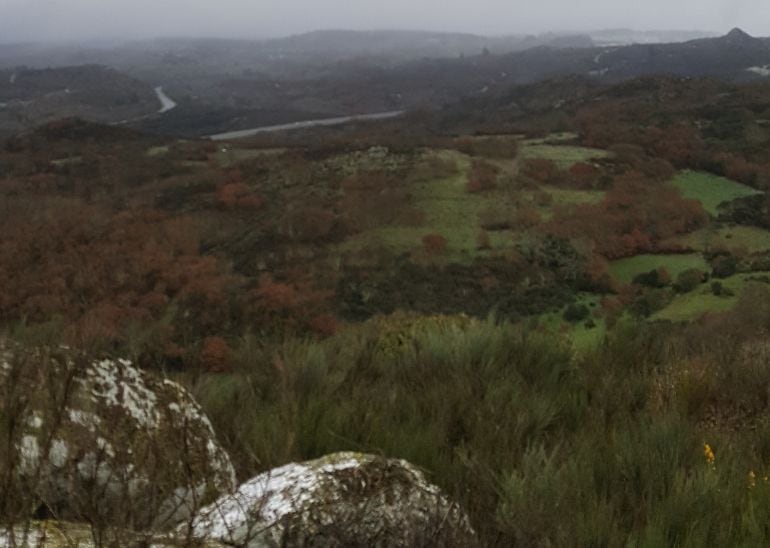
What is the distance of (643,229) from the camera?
25.4 m

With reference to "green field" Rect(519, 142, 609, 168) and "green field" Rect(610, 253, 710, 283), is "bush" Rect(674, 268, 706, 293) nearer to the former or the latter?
"green field" Rect(610, 253, 710, 283)

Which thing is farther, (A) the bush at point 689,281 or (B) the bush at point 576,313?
(A) the bush at point 689,281

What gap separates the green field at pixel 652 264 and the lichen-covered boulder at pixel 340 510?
19.7 m

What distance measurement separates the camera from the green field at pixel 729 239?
23.1 m

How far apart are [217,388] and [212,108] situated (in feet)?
368

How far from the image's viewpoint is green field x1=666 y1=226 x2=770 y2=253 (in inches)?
910

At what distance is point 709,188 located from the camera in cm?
3092

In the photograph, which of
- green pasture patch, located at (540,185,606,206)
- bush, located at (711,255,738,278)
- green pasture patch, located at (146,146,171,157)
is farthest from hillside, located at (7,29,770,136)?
bush, located at (711,255,738,278)

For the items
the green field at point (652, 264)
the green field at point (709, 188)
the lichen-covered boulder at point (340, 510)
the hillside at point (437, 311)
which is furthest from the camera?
the green field at point (709, 188)

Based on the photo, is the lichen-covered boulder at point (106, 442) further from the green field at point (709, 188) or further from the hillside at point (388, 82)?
the hillside at point (388, 82)

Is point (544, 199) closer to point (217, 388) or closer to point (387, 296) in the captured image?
point (387, 296)

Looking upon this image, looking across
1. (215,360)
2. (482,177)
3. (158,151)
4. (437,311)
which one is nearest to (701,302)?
(437,311)

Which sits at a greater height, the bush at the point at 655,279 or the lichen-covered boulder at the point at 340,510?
the lichen-covered boulder at the point at 340,510

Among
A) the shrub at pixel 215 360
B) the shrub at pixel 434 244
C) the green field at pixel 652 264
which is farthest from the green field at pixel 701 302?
the shrub at pixel 215 360
